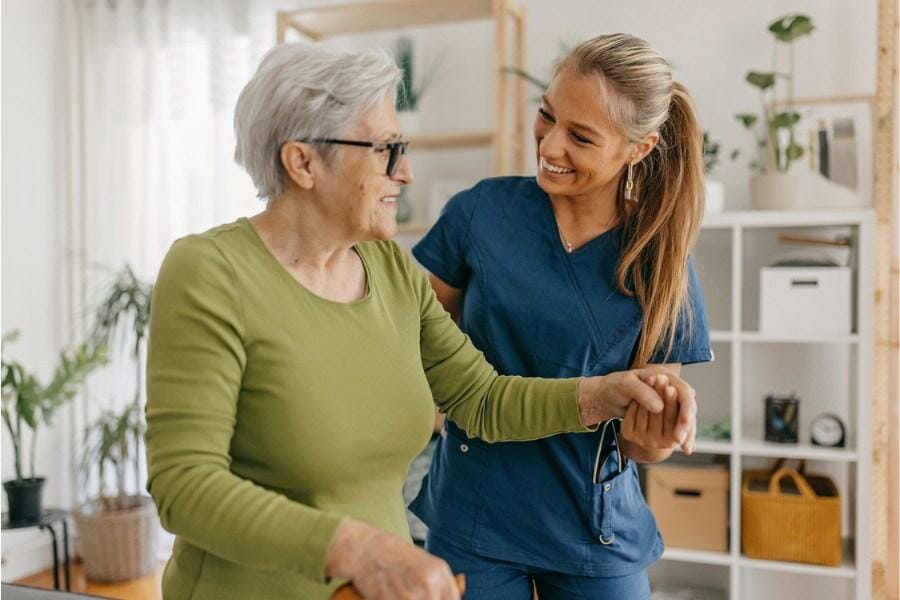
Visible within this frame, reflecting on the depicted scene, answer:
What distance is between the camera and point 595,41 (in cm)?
149

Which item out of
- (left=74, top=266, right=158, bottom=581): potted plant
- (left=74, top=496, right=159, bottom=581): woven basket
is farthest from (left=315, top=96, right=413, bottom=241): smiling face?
(left=74, top=496, right=159, bottom=581): woven basket

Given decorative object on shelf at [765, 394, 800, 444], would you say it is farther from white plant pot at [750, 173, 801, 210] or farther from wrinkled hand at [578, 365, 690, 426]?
wrinkled hand at [578, 365, 690, 426]

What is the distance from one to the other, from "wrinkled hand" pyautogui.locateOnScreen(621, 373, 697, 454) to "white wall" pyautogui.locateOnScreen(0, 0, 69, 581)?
3.27m

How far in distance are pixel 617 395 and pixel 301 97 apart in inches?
23.6

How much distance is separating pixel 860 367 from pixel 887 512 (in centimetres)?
46

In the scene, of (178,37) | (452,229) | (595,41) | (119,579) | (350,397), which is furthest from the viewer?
(178,37)

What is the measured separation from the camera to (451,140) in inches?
134

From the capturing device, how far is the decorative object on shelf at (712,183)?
3.05m

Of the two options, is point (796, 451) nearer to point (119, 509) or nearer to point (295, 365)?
point (295, 365)

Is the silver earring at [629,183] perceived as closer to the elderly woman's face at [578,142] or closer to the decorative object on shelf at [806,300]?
the elderly woman's face at [578,142]

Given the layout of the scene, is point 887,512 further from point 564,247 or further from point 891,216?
point 564,247

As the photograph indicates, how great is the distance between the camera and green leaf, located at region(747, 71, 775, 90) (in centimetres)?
298

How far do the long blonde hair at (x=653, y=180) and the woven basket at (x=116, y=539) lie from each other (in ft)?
9.12

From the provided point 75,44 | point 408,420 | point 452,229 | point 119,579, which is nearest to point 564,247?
point 452,229
